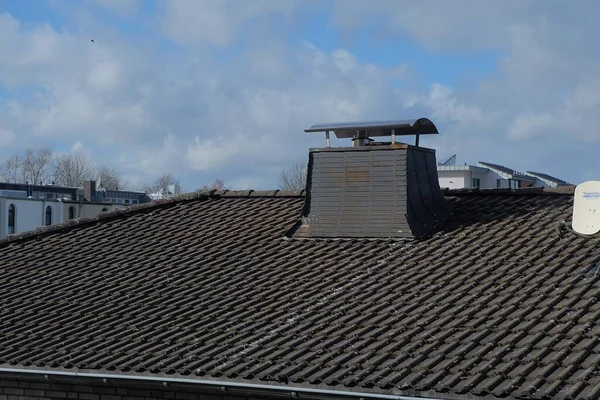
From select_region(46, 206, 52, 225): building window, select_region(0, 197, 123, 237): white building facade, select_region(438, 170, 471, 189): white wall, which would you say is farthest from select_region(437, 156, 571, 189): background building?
select_region(46, 206, 52, 225): building window

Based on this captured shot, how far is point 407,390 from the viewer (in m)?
8.45

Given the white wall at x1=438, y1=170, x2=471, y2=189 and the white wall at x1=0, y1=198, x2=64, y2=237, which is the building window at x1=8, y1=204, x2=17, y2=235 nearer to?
the white wall at x1=0, y1=198, x2=64, y2=237

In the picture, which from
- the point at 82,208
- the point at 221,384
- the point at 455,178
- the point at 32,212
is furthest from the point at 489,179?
the point at 221,384

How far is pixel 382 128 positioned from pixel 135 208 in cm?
468

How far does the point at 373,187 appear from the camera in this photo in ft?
47.1

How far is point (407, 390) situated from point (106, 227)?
868cm

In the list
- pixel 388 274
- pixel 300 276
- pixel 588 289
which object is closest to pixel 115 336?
pixel 300 276

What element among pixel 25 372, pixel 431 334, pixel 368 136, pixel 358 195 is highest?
pixel 368 136

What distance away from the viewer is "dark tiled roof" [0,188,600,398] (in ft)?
29.2

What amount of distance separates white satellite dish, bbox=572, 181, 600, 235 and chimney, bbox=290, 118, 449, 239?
95.8 inches

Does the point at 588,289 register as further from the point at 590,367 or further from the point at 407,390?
the point at 407,390

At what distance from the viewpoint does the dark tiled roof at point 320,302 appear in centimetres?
891

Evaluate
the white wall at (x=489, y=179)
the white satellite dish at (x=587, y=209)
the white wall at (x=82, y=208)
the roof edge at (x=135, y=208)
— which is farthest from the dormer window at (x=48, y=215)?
the white satellite dish at (x=587, y=209)

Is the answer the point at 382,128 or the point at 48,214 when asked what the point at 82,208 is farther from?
the point at 382,128
